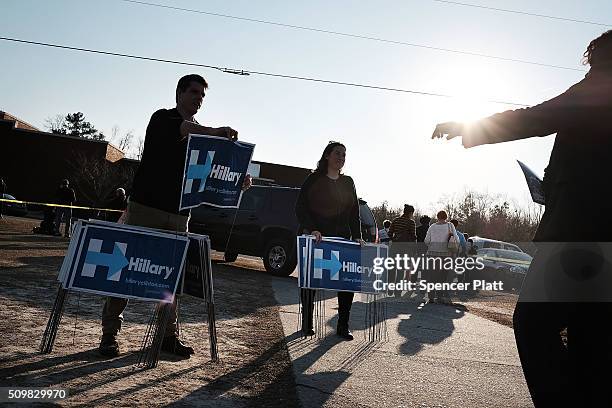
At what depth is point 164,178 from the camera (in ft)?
13.7

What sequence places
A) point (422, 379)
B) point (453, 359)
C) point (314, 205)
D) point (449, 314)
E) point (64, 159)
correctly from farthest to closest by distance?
1. point (64, 159)
2. point (449, 314)
3. point (314, 205)
4. point (453, 359)
5. point (422, 379)

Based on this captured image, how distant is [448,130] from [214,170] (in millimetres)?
2252

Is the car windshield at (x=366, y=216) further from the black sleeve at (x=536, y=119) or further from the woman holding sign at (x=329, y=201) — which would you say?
the black sleeve at (x=536, y=119)

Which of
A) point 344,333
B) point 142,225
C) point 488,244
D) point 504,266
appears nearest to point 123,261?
point 142,225

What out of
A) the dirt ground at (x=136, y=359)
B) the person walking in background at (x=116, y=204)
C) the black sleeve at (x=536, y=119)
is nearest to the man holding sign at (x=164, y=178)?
the dirt ground at (x=136, y=359)

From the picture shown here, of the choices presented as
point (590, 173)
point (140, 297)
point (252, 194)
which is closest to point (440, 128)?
point (590, 173)

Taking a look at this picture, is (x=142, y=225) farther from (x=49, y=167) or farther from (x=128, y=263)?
(x=49, y=167)

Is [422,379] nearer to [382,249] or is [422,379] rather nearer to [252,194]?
[382,249]

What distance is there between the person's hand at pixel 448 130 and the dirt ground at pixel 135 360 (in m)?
1.91

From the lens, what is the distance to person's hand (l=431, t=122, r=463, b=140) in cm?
229

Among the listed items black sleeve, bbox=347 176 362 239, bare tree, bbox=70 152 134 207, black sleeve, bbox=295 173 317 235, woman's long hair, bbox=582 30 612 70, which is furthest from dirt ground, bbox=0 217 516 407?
bare tree, bbox=70 152 134 207

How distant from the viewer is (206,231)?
13.8m

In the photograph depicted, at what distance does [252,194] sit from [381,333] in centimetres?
741

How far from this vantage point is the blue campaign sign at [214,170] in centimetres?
402
